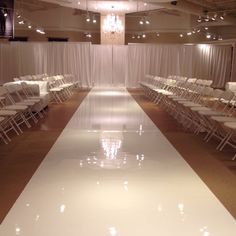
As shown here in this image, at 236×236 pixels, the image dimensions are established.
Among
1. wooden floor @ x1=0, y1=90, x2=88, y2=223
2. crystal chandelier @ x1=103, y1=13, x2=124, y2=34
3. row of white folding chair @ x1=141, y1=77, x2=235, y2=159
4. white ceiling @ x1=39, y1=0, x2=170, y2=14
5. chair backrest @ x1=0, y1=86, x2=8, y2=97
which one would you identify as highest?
white ceiling @ x1=39, y1=0, x2=170, y2=14

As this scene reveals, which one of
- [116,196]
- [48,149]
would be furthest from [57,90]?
[116,196]

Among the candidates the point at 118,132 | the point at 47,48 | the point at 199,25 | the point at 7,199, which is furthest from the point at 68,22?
the point at 7,199

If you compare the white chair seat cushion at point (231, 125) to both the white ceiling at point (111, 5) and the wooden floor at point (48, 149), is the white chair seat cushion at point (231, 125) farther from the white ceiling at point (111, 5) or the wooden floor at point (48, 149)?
the white ceiling at point (111, 5)

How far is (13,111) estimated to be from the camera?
6.38 m

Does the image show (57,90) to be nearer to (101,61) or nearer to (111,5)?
(111,5)

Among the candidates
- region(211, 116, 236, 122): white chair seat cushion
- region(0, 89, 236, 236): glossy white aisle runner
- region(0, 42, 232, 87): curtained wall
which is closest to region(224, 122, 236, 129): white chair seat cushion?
region(211, 116, 236, 122): white chair seat cushion

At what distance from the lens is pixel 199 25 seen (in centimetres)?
2203

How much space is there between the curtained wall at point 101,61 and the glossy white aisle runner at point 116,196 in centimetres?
1200

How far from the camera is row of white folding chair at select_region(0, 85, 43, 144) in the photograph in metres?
6.31

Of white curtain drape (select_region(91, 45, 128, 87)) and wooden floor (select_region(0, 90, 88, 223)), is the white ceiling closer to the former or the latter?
white curtain drape (select_region(91, 45, 128, 87))

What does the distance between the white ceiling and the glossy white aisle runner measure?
10433 mm

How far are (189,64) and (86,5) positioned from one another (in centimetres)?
545

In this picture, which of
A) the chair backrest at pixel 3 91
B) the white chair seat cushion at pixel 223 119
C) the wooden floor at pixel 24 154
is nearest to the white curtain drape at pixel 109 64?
the wooden floor at pixel 24 154

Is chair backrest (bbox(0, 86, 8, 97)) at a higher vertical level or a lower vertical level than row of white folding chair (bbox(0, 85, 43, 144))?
higher
